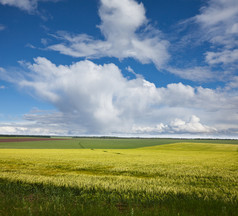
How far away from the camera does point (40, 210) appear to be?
557 cm

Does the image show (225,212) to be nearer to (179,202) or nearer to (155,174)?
(179,202)

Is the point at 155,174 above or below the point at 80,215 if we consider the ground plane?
below

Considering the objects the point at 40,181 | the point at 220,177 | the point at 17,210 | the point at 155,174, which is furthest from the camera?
the point at 155,174

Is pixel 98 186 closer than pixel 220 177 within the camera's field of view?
Yes

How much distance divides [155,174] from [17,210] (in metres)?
11.2

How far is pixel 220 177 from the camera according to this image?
503 inches

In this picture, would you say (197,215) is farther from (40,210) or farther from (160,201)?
(40,210)

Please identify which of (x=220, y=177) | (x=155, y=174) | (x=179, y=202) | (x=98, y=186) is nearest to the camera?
(x=179, y=202)

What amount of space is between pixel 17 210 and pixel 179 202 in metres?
5.94

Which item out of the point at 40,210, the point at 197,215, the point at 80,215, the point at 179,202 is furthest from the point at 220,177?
the point at 40,210

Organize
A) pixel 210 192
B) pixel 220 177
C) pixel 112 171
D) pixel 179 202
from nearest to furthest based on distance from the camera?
pixel 179 202
pixel 210 192
pixel 220 177
pixel 112 171

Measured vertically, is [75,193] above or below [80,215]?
below

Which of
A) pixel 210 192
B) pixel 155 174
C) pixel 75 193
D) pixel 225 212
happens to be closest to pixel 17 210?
pixel 75 193

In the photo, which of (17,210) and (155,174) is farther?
(155,174)
